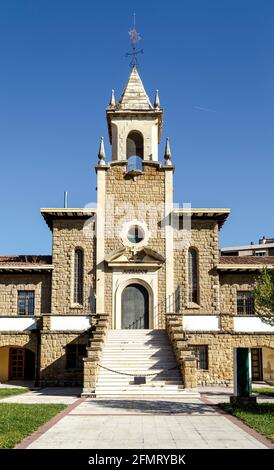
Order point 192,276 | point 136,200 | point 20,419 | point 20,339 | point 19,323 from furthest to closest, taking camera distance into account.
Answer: point 136,200 → point 192,276 → point 19,323 → point 20,339 → point 20,419

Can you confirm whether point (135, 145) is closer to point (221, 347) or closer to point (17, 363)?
point (221, 347)

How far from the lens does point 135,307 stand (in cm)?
2867

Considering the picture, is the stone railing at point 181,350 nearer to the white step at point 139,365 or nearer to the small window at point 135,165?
the white step at point 139,365

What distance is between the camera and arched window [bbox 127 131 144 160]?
32.0 meters

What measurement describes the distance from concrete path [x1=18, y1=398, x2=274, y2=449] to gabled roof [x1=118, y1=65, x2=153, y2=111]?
793 inches

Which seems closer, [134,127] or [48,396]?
[48,396]

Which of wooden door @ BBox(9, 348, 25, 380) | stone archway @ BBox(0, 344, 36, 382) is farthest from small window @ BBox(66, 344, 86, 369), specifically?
wooden door @ BBox(9, 348, 25, 380)

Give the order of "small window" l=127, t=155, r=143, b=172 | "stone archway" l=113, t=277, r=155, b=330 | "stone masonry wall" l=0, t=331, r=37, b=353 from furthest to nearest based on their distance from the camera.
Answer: "small window" l=127, t=155, r=143, b=172 → "stone archway" l=113, t=277, r=155, b=330 → "stone masonry wall" l=0, t=331, r=37, b=353

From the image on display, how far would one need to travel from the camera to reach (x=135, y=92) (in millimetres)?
33094

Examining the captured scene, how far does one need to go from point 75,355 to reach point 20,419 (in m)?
12.9

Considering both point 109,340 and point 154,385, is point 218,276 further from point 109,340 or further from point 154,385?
point 154,385

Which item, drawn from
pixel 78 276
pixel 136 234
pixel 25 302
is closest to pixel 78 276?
pixel 78 276

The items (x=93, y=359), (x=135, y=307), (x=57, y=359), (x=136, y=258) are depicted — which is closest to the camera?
(x=93, y=359)

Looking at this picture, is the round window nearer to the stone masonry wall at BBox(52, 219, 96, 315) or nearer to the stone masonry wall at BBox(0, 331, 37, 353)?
the stone masonry wall at BBox(52, 219, 96, 315)
